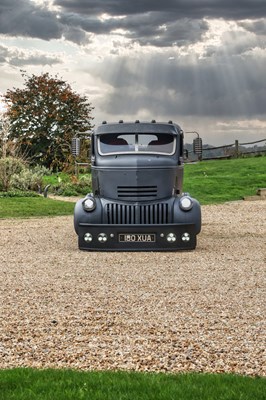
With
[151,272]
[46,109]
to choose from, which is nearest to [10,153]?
[46,109]

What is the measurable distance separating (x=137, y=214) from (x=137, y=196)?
0.36 meters

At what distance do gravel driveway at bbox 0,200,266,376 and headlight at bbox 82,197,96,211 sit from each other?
789 mm

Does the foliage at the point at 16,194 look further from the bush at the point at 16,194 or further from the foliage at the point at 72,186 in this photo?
the foliage at the point at 72,186

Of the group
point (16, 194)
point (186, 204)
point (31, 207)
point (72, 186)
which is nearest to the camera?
point (186, 204)

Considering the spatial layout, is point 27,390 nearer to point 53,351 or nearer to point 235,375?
point 53,351

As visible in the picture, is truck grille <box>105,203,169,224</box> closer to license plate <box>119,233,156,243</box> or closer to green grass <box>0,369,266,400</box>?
license plate <box>119,233,156,243</box>

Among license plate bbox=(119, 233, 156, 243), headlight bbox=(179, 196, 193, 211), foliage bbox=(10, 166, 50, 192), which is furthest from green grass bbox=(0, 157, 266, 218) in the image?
headlight bbox=(179, 196, 193, 211)

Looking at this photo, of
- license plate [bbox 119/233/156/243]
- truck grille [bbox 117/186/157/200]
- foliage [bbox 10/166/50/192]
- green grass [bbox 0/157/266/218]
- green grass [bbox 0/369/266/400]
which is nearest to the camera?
green grass [bbox 0/369/266/400]

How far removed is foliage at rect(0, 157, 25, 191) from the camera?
26.5 meters

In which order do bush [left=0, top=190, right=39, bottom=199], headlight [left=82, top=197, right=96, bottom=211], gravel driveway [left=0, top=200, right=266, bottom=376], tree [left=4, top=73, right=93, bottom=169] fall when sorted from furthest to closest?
tree [left=4, top=73, right=93, bottom=169] < bush [left=0, top=190, right=39, bottom=199] < headlight [left=82, top=197, right=96, bottom=211] < gravel driveway [left=0, top=200, right=266, bottom=376]

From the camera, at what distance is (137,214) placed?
12.7 m

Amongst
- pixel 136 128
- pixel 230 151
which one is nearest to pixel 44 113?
pixel 230 151

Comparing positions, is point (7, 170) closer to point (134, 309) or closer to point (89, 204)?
point (89, 204)

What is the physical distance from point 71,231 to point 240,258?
5.30m
